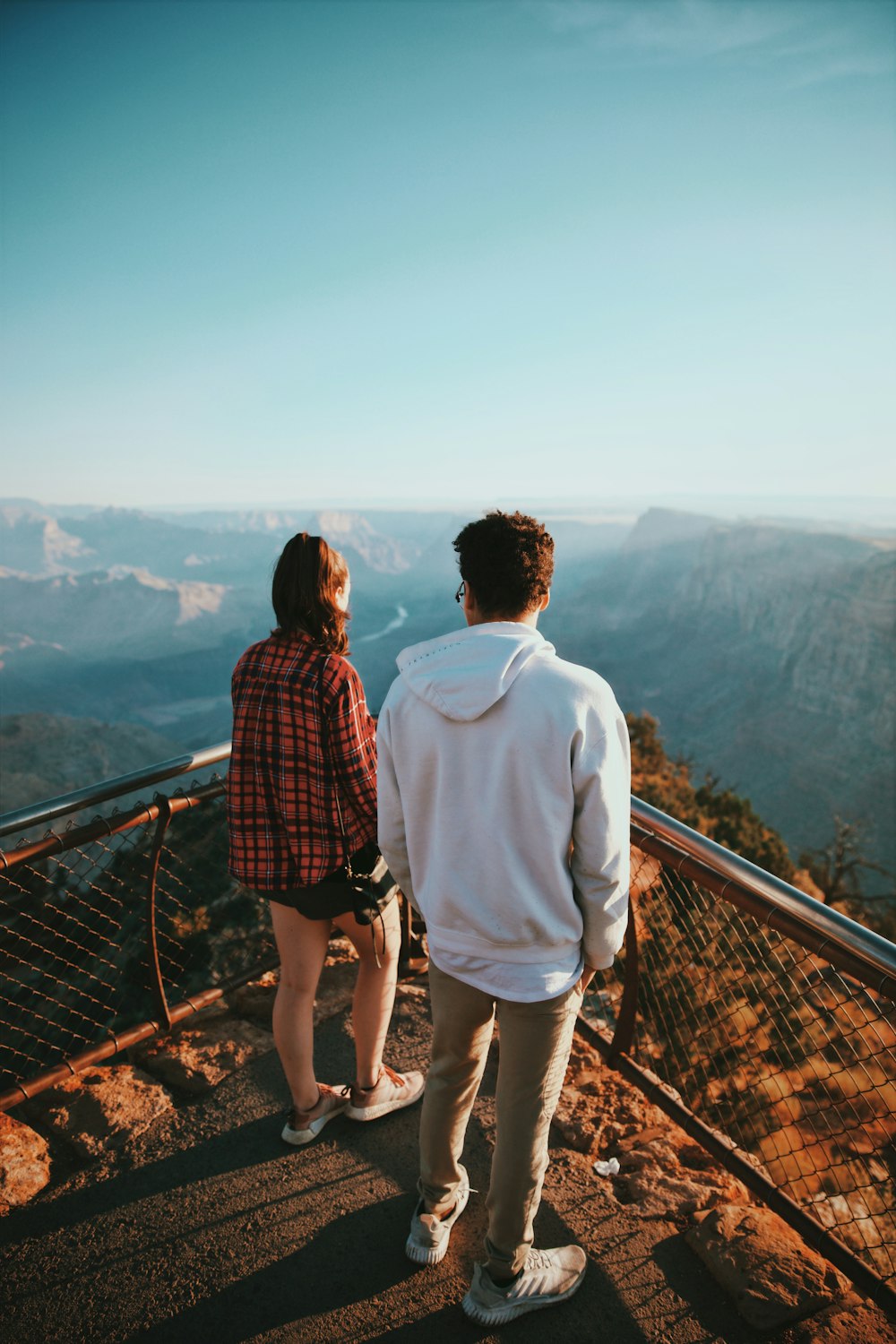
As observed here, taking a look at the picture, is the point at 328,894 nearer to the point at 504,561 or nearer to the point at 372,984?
the point at 372,984

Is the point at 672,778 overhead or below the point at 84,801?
below

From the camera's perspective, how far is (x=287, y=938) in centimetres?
210

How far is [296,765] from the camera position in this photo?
1958 millimetres

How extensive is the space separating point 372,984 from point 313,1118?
0.55m

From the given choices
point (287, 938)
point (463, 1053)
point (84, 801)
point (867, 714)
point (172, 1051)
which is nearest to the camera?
point (463, 1053)

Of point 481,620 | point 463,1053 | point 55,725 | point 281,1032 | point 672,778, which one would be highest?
point 481,620

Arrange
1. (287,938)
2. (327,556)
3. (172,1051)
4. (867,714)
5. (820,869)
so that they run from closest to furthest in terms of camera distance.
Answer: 1. (327,556)
2. (287,938)
3. (172,1051)
4. (820,869)
5. (867,714)

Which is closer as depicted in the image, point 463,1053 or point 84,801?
point 463,1053

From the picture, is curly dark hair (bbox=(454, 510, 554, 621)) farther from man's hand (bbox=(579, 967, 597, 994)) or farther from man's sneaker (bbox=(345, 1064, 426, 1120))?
man's sneaker (bbox=(345, 1064, 426, 1120))

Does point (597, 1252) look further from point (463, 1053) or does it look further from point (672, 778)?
point (672, 778)

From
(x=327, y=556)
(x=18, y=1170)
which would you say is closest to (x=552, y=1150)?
(x=18, y=1170)

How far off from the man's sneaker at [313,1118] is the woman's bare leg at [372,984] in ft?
0.35

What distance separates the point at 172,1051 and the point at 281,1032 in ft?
2.77

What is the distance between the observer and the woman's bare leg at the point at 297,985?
2.10 meters
